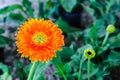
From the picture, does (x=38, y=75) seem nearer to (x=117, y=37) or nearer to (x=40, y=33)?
(x=40, y=33)

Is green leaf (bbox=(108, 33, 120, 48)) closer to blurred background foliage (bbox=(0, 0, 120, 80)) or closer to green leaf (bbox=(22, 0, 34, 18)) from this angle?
blurred background foliage (bbox=(0, 0, 120, 80))

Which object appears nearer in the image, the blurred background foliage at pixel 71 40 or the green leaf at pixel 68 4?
the blurred background foliage at pixel 71 40

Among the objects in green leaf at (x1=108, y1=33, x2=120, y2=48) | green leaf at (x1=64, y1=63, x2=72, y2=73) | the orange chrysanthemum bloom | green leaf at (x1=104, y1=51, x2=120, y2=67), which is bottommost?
the orange chrysanthemum bloom

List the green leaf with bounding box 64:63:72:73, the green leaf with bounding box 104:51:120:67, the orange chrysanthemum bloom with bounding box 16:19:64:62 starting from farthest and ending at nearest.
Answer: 1. the green leaf with bounding box 104:51:120:67
2. the green leaf with bounding box 64:63:72:73
3. the orange chrysanthemum bloom with bounding box 16:19:64:62

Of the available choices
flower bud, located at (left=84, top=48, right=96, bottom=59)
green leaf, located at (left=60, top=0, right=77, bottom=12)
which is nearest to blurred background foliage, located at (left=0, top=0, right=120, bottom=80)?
green leaf, located at (left=60, top=0, right=77, bottom=12)

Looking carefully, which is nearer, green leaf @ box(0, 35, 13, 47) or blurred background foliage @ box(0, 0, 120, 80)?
blurred background foliage @ box(0, 0, 120, 80)

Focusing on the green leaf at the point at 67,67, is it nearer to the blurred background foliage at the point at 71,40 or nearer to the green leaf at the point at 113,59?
the blurred background foliage at the point at 71,40

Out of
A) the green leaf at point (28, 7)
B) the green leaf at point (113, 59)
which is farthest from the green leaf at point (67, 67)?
the green leaf at point (28, 7)

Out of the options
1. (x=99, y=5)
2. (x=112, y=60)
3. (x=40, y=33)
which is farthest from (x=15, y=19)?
(x=40, y=33)

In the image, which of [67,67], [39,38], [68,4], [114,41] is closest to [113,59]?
[114,41]
